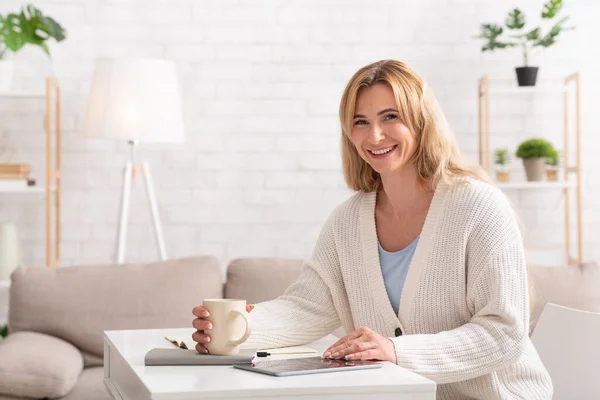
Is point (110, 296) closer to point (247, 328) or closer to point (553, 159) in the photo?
point (247, 328)

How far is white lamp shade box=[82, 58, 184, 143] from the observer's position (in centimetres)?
355

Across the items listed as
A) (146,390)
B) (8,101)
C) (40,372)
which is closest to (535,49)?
(8,101)

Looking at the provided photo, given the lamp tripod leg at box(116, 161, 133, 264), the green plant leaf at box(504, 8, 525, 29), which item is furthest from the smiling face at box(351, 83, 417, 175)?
the green plant leaf at box(504, 8, 525, 29)

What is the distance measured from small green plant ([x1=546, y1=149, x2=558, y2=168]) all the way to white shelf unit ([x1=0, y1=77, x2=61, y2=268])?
2140 mm

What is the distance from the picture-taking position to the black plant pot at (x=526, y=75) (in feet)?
12.8

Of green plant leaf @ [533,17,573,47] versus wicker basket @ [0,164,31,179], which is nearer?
wicker basket @ [0,164,31,179]

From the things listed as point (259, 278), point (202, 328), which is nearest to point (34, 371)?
point (259, 278)

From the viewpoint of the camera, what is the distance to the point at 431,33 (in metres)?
4.16

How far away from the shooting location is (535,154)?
153 inches

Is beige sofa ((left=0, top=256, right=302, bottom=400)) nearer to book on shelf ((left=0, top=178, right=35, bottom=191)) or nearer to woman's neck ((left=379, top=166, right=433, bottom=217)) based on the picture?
book on shelf ((left=0, top=178, right=35, bottom=191))

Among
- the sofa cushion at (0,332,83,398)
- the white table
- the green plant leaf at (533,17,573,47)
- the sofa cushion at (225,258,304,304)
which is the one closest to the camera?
the white table

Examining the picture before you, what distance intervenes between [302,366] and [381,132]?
0.65 meters

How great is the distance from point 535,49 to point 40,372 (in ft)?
8.82

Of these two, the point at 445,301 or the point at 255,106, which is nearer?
the point at 445,301
